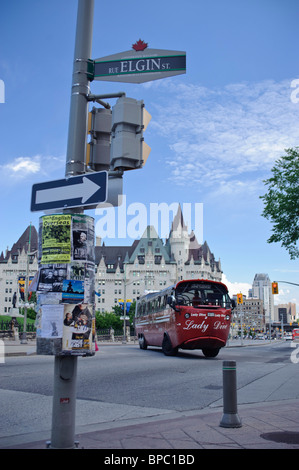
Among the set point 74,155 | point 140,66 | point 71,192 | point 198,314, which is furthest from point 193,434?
point 198,314

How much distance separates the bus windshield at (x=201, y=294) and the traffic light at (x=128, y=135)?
50.7 feet

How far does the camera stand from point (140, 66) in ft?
16.6

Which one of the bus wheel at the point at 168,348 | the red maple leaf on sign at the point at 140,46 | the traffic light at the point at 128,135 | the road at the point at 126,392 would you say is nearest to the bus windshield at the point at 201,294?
the bus wheel at the point at 168,348

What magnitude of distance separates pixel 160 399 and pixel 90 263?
591cm

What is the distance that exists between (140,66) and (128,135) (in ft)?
2.88

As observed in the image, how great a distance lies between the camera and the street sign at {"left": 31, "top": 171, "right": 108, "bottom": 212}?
14.9ft

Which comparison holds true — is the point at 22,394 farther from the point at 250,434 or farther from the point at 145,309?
the point at 145,309

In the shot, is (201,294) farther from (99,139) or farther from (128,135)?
(128,135)

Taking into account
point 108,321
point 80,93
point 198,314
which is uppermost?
point 80,93

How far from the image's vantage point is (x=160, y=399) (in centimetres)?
948

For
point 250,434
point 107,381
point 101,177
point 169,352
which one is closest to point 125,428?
point 250,434

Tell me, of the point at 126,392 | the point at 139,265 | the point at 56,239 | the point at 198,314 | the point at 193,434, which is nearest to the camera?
the point at 56,239

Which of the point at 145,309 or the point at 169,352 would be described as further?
the point at 145,309
